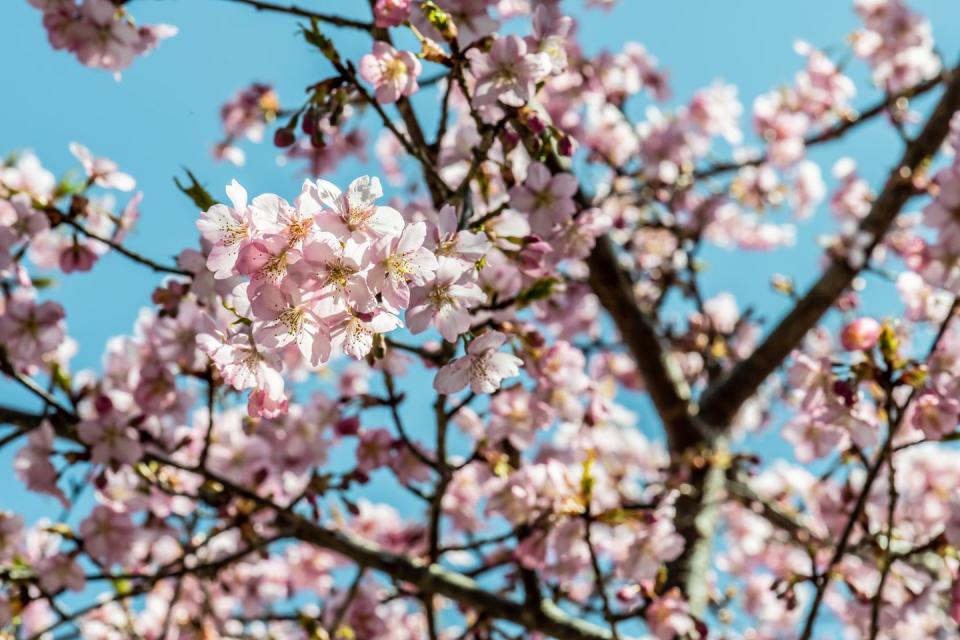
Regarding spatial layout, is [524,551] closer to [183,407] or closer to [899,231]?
[183,407]

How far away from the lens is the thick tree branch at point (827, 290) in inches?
134

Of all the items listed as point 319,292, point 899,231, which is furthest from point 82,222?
point 899,231

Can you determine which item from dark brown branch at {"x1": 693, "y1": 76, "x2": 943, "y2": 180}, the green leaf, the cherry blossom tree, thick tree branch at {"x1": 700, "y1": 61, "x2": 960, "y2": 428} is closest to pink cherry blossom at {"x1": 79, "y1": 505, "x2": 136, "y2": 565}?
the cherry blossom tree

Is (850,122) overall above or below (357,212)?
above

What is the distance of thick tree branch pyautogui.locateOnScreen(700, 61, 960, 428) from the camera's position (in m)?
3.40

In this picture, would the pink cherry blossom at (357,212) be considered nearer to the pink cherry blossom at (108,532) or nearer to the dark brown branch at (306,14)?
the dark brown branch at (306,14)

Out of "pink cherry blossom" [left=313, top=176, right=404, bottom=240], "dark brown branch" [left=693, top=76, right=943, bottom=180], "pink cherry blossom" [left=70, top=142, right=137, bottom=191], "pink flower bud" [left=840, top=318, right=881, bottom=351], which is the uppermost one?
"dark brown branch" [left=693, top=76, right=943, bottom=180]

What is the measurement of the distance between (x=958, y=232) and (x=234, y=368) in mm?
1796

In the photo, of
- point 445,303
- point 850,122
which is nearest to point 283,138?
point 445,303

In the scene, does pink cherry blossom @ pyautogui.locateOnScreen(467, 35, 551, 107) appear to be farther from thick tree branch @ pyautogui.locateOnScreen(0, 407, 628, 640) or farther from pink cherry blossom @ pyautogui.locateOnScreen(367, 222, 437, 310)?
thick tree branch @ pyautogui.locateOnScreen(0, 407, 628, 640)

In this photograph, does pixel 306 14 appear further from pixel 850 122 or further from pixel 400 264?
pixel 850 122

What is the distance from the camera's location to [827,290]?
3.52 metres

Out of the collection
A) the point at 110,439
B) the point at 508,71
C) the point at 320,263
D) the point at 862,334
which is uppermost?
the point at 508,71

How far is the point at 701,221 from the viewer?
4.49m
